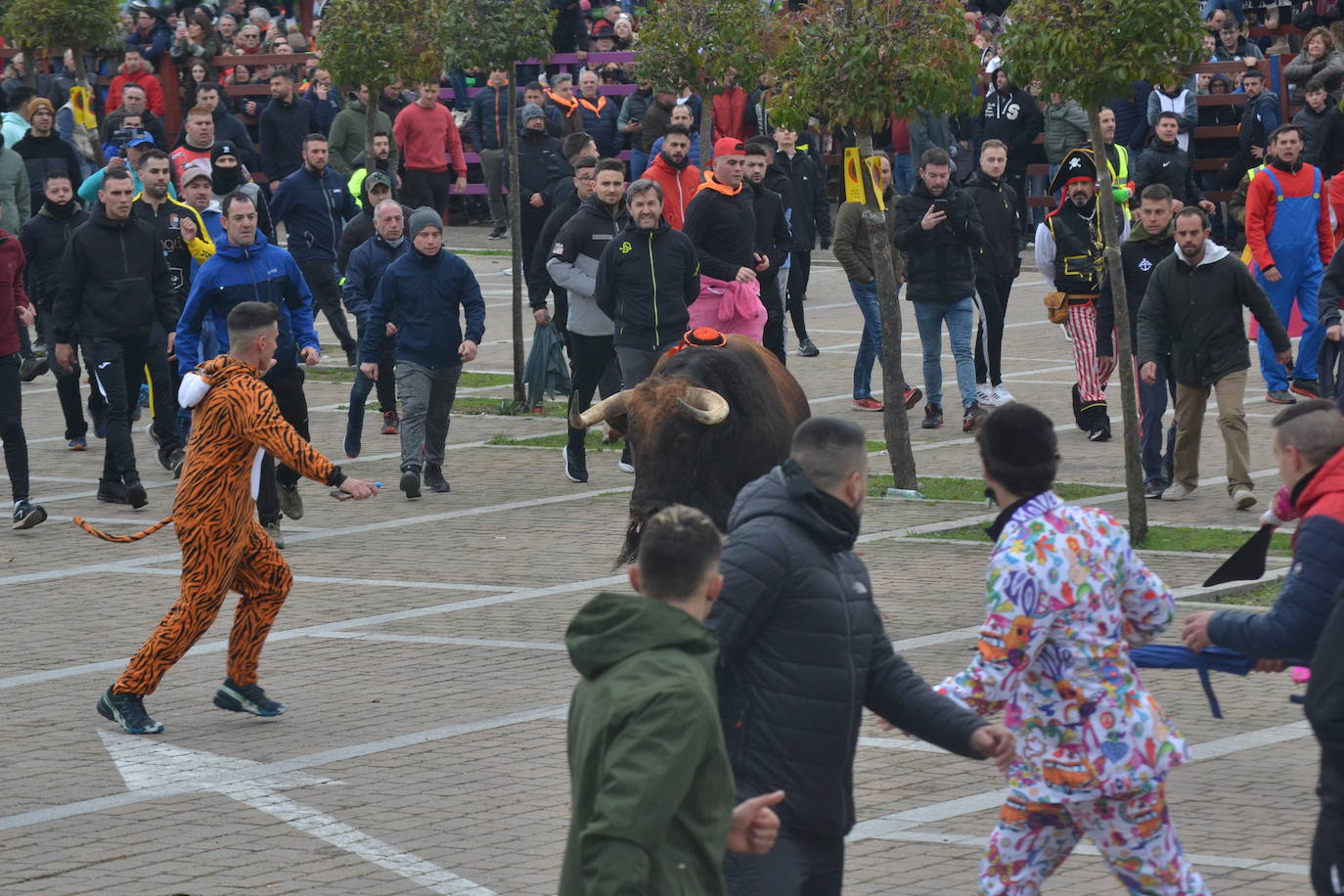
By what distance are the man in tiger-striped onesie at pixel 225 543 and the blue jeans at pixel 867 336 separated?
341 inches

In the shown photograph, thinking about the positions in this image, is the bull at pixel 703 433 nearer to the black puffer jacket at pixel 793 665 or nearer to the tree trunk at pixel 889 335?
the black puffer jacket at pixel 793 665

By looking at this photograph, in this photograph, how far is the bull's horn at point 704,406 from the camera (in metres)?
8.68

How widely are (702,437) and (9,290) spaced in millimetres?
6668

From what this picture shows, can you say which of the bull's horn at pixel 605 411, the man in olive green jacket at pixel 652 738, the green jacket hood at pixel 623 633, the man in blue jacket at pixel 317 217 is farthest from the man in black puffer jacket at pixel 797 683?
the man in blue jacket at pixel 317 217

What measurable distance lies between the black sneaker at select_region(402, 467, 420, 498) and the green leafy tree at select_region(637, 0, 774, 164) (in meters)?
5.35

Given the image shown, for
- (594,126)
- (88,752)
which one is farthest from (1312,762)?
(594,126)

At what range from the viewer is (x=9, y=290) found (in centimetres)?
1368

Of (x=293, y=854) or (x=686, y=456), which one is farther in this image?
(x=686, y=456)

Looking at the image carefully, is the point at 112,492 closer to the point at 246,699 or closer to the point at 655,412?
the point at 246,699

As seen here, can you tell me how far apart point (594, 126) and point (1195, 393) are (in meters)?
16.0

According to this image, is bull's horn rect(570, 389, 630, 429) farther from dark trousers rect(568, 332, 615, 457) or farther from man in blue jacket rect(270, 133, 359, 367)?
man in blue jacket rect(270, 133, 359, 367)

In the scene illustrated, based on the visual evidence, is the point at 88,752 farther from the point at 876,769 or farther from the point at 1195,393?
the point at 1195,393

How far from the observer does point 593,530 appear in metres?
13.5

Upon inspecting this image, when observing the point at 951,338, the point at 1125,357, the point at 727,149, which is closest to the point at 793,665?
the point at 1125,357
